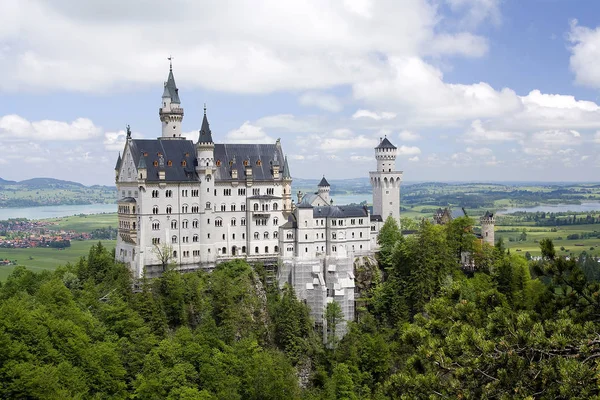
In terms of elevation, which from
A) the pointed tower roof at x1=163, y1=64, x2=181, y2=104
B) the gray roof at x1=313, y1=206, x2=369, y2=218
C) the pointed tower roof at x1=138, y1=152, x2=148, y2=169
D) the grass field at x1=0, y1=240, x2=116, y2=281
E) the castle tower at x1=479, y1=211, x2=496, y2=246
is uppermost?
the pointed tower roof at x1=163, y1=64, x2=181, y2=104

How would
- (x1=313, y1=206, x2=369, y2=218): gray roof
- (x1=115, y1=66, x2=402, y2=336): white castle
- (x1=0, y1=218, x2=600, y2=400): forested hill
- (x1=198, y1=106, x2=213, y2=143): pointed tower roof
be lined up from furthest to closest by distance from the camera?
(x1=313, y1=206, x2=369, y2=218): gray roof → (x1=198, y1=106, x2=213, y2=143): pointed tower roof → (x1=115, y1=66, x2=402, y2=336): white castle → (x1=0, y1=218, x2=600, y2=400): forested hill

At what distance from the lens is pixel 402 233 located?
3900 inches

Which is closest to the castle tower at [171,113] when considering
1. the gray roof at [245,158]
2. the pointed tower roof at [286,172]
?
the gray roof at [245,158]

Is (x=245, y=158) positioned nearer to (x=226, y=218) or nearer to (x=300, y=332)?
(x=226, y=218)

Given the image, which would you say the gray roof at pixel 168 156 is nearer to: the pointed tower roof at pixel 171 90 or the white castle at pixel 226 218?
the white castle at pixel 226 218

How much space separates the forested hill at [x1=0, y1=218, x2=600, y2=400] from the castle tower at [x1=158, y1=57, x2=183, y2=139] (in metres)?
17.8

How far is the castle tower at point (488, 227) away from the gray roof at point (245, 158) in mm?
29147

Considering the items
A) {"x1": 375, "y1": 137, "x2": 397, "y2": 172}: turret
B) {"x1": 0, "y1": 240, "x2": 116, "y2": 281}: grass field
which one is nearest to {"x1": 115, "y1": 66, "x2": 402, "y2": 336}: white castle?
{"x1": 375, "y1": 137, "x2": 397, "y2": 172}: turret

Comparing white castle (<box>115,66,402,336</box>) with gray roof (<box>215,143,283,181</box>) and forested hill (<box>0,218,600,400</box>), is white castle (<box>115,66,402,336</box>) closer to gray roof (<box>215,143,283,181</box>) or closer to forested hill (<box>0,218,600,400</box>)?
gray roof (<box>215,143,283,181</box>)

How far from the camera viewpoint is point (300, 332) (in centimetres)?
8369

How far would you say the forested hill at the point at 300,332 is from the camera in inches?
1097

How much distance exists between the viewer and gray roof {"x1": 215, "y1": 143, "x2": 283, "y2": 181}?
92.0 m

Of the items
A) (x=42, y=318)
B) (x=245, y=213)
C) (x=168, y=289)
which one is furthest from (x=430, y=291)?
(x=42, y=318)

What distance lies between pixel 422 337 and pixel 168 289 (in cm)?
5297
